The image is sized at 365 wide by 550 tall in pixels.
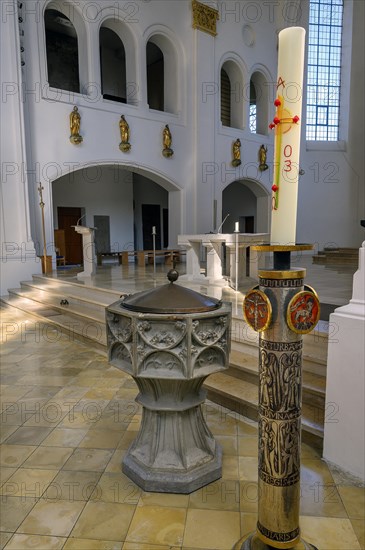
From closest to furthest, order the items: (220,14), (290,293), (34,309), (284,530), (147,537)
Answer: (290,293) → (284,530) → (147,537) → (34,309) → (220,14)

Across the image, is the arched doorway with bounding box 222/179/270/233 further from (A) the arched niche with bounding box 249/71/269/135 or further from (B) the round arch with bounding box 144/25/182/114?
(B) the round arch with bounding box 144/25/182/114

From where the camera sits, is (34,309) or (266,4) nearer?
(34,309)

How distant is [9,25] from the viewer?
7.96 metres

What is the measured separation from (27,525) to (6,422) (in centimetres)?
121

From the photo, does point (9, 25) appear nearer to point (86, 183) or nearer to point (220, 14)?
point (86, 183)

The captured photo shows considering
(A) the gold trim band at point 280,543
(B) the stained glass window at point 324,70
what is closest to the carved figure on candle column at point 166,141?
(B) the stained glass window at point 324,70

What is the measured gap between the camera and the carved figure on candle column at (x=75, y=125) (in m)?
9.06

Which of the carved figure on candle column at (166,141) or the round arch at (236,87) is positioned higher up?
the round arch at (236,87)

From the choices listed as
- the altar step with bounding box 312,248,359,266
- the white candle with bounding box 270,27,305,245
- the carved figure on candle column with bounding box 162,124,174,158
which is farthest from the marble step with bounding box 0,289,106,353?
the altar step with bounding box 312,248,359,266

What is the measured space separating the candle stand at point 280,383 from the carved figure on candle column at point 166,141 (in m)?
9.99

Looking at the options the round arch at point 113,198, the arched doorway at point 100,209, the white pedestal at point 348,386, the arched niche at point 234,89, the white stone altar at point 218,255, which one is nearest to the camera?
the white pedestal at point 348,386

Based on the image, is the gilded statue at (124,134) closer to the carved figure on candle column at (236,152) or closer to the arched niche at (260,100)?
the carved figure on candle column at (236,152)

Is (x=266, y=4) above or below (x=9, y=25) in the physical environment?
above

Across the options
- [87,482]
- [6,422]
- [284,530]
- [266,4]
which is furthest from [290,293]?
[266,4]
